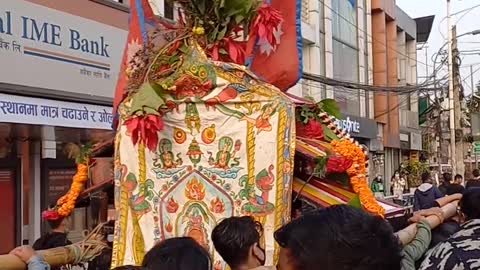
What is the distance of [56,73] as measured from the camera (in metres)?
10.4

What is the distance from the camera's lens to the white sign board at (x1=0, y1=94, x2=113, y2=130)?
913 centimetres

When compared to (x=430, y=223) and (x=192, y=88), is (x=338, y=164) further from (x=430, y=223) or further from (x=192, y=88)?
(x=192, y=88)

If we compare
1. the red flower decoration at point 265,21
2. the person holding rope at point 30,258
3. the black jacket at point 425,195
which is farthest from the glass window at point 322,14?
the person holding rope at point 30,258

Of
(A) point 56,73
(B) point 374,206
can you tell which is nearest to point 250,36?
(B) point 374,206

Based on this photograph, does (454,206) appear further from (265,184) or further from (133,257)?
(133,257)

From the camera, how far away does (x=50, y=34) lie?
10.3 metres

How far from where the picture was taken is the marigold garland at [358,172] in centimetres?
422

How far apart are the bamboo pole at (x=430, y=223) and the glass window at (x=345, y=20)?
19627 mm

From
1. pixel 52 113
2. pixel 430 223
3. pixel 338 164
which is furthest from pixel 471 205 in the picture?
pixel 52 113

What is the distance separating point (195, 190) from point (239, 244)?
2.75 ft

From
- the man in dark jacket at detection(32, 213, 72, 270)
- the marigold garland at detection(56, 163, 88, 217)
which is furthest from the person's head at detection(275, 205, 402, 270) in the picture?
the man in dark jacket at detection(32, 213, 72, 270)

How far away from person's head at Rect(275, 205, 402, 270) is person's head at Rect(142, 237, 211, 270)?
74cm

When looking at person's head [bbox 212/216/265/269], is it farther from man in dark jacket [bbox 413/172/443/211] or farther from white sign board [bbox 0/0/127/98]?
white sign board [bbox 0/0/127/98]

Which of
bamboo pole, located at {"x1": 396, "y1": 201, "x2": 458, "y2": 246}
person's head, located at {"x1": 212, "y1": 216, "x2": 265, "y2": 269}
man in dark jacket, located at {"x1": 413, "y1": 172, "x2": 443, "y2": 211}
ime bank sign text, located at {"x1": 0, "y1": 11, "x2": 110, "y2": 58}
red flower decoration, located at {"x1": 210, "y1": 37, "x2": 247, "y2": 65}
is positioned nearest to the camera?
person's head, located at {"x1": 212, "y1": 216, "x2": 265, "y2": 269}
